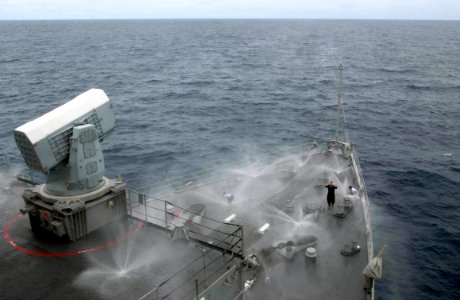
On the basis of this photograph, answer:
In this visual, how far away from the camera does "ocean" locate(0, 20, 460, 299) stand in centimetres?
2414

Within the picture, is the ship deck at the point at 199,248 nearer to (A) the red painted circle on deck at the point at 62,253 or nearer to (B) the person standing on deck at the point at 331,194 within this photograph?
(A) the red painted circle on deck at the point at 62,253

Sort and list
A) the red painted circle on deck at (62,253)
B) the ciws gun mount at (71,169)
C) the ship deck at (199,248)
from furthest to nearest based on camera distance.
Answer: the red painted circle on deck at (62,253) < the ciws gun mount at (71,169) < the ship deck at (199,248)

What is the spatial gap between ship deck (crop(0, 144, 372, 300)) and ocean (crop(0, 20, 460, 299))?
492cm

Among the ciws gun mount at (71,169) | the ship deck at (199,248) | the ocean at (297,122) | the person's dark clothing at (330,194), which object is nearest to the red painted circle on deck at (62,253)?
the ship deck at (199,248)

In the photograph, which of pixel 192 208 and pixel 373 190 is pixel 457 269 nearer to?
pixel 373 190

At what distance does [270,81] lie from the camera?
73.0 meters

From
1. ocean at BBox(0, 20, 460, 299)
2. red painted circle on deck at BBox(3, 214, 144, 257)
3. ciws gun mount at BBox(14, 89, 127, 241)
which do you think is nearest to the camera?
ciws gun mount at BBox(14, 89, 127, 241)

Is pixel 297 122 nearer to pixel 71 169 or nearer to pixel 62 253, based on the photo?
pixel 71 169

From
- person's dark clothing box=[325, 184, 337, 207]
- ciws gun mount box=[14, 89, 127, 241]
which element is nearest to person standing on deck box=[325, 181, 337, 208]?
person's dark clothing box=[325, 184, 337, 207]

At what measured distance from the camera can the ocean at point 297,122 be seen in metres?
24.1

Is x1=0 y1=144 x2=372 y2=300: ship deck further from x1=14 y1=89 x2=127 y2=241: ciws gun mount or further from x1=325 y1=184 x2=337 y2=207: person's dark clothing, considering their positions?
x1=14 y1=89 x2=127 y2=241: ciws gun mount

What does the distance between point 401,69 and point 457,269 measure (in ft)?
230

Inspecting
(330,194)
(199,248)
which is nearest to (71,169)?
(199,248)

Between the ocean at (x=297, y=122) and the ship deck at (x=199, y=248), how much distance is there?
Result: 4917mm
